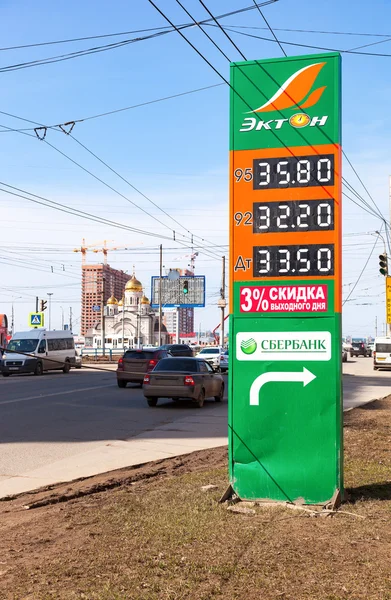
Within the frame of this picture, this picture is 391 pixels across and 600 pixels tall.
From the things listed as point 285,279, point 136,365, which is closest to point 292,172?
point 285,279

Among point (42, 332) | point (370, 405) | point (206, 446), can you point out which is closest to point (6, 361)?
point (42, 332)

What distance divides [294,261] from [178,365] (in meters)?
13.8

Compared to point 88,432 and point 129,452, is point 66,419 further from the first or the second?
point 129,452

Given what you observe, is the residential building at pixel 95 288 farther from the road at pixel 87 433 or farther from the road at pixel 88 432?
the road at pixel 87 433

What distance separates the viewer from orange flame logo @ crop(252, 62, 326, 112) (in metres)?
7.99

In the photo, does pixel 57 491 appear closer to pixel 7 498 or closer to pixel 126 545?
pixel 7 498

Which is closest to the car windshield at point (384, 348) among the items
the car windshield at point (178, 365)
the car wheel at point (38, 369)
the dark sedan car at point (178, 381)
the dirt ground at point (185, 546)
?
the car wheel at point (38, 369)

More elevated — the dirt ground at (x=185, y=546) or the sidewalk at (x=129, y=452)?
the dirt ground at (x=185, y=546)

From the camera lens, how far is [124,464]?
11.1 m

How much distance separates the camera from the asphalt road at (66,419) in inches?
476

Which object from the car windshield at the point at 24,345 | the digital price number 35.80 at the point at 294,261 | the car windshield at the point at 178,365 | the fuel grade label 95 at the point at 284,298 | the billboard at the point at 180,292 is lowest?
the car windshield at the point at 178,365

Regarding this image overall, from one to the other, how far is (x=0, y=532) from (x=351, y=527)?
313 centimetres

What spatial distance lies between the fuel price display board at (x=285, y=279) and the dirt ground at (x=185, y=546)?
556 mm

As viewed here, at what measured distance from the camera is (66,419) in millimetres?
17094
